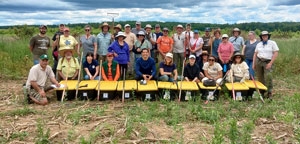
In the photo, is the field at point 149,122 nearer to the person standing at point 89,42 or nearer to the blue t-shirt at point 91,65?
the blue t-shirt at point 91,65

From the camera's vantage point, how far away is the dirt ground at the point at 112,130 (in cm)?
542

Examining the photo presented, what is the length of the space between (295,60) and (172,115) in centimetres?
847

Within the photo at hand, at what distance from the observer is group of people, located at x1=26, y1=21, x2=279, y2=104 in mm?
9117

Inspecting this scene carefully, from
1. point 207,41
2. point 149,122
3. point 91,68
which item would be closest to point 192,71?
point 207,41

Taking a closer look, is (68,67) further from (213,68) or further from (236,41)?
(236,41)

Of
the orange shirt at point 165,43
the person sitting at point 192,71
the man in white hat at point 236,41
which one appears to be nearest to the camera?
the person sitting at point 192,71

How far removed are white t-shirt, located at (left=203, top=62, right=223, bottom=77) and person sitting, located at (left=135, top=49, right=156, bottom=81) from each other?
142cm

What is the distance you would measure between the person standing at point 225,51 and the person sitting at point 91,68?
3453 millimetres

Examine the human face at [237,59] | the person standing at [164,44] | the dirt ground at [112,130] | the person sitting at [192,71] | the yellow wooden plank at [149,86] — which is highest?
the person standing at [164,44]

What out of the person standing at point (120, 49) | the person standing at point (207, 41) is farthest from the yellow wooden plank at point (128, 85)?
the person standing at point (207, 41)

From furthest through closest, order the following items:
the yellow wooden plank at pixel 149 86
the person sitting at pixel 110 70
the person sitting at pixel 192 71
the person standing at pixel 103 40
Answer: the person standing at pixel 103 40
the person sitting at pixel 192 71
the person sitting at pixel 110 70
the yellow wooden plank at pixel 149 86

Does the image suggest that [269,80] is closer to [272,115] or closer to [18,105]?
[272,115]

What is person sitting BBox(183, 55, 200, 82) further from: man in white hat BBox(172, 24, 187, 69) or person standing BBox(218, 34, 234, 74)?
man in white hat BBox(172, 24, 187, 69)

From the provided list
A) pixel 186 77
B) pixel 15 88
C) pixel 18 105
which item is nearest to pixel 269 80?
pixel 186 77
